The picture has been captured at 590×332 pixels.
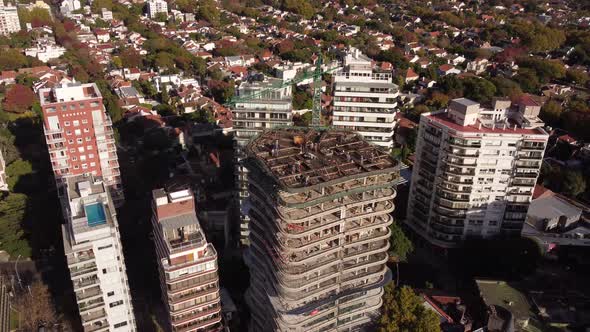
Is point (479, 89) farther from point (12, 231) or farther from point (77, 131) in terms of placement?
point (12, 231)

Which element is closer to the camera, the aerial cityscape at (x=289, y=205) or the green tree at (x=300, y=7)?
the aerial cityscape at (x=289, y=205)

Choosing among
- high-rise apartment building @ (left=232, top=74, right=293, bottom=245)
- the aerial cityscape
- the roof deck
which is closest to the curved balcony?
the aerial cityscape

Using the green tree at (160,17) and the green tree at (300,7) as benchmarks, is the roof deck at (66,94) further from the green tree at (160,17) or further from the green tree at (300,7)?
the green tree at (300,7)

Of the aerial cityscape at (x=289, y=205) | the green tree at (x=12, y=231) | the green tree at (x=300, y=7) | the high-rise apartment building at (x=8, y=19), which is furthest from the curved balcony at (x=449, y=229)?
the green tree at (x=300, y=7)

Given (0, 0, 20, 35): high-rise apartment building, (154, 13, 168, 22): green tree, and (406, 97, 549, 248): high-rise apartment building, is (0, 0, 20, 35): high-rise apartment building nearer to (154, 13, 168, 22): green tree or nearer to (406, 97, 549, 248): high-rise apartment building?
(154, 13, 168, 22): green tree

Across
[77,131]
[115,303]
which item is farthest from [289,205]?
[77,131]
